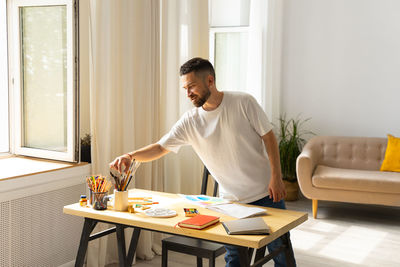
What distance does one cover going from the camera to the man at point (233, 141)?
2439mm

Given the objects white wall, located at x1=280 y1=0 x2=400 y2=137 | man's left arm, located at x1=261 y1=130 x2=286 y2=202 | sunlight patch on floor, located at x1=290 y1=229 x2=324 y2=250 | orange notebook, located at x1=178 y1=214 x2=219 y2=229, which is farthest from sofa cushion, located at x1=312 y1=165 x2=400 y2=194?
orange notebook, located at x1=178 y1=214 x2=219 y2=229

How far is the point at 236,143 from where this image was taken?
2.49 meters

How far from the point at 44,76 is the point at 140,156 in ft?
4.03

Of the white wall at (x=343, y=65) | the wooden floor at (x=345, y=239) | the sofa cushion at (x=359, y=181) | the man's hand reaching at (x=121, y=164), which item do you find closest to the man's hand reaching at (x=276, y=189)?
the man's hand reaching at (x=121, y=164)

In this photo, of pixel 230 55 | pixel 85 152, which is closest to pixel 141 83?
pixel 85 152

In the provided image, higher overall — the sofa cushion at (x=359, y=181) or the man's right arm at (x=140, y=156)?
the man's right arm at (x=140, y=156)

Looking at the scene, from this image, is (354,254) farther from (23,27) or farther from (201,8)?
(23,27)

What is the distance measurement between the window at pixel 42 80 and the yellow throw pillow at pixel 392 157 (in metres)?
3.44

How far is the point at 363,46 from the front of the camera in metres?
5.71

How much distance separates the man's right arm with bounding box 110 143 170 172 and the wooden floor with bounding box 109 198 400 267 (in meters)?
1.17

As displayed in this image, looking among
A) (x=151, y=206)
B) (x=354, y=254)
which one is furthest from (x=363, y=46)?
(x=151, y=206)

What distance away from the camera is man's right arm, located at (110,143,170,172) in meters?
2.39

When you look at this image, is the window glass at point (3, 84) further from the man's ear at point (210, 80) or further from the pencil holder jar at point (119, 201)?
the man's ear at point (210, 80)

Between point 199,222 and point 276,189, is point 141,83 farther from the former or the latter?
point 199,222
